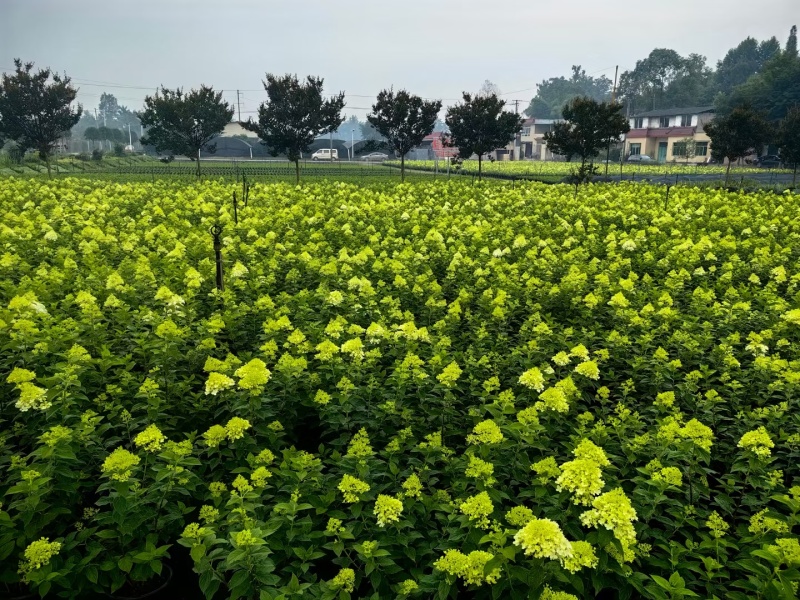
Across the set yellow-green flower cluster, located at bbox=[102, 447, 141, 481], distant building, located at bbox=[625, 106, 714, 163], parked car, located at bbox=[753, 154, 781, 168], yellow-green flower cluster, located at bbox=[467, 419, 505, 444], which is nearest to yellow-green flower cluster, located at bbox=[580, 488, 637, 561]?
yellow-green flower cluster, located at bbox=[467, 419, 505, 444]

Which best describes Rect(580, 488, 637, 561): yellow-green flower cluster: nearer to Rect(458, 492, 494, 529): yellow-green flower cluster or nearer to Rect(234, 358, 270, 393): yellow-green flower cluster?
Rect(458, 492, 494, 529): yellow-green flower cluster

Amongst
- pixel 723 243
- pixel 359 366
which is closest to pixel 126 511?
pixel 359 366

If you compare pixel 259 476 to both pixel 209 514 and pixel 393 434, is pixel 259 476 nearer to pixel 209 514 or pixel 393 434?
pixel 209 514

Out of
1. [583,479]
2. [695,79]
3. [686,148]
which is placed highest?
[695,79]

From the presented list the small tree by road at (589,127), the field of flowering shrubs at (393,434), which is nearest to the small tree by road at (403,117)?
the small tree by road at (589,127)

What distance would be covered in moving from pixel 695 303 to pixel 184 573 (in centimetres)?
570

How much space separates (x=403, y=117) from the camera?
29.0 m

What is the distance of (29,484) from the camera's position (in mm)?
2932

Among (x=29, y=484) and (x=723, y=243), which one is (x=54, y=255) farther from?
(x=723, y=243)

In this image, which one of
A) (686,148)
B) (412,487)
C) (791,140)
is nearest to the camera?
(412,487)

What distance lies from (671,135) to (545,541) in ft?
264

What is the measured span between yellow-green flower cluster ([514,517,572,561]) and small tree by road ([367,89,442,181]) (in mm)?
27761

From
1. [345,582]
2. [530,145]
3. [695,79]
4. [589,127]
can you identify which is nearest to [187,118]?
[589,127]

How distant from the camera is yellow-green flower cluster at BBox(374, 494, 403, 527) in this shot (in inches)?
109
